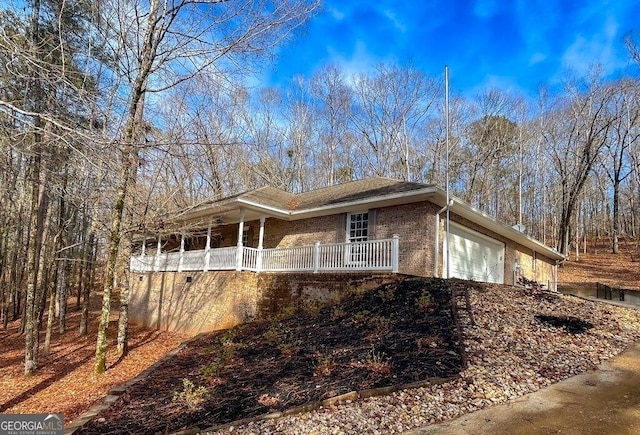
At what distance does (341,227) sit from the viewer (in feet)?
41.5

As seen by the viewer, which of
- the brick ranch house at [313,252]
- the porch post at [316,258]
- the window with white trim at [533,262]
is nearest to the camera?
the brick ranch house at [313,252]

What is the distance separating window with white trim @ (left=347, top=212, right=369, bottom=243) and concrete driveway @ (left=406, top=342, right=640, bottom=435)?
7.66 m

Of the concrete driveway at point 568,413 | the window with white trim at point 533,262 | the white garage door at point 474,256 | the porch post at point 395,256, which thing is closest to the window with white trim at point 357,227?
the porch post at point 395,256

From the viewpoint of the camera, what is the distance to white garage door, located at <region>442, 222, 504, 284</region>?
12.3 meters

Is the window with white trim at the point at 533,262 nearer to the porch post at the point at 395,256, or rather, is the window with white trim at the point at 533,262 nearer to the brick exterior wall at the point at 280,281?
the brick exterior wall at the point at 280,281

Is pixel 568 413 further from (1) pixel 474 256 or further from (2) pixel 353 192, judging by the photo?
(1) pixel 474 256

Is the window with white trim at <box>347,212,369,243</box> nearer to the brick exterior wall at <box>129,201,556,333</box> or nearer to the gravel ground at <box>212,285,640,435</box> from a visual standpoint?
the brick exterior wall at <box>129,201,556,333</box>

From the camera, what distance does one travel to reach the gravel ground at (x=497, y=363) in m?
3.82

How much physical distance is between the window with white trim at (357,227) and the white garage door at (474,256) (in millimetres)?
2547

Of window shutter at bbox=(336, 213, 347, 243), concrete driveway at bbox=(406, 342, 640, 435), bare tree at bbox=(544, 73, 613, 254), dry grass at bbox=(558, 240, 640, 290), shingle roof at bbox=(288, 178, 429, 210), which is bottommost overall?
concrete driveway at bbox=(406, 342, 640, 435)

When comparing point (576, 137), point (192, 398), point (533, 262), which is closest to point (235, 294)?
point (192, 398)

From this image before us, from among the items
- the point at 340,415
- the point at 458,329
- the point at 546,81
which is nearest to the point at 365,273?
the point at 458,329

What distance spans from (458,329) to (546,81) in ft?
87.9

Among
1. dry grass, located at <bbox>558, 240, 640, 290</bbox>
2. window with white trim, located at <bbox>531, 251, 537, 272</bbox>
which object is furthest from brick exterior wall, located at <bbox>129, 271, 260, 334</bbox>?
dry grass, located at <bbox>558, 240, 640, 290</bbox>
